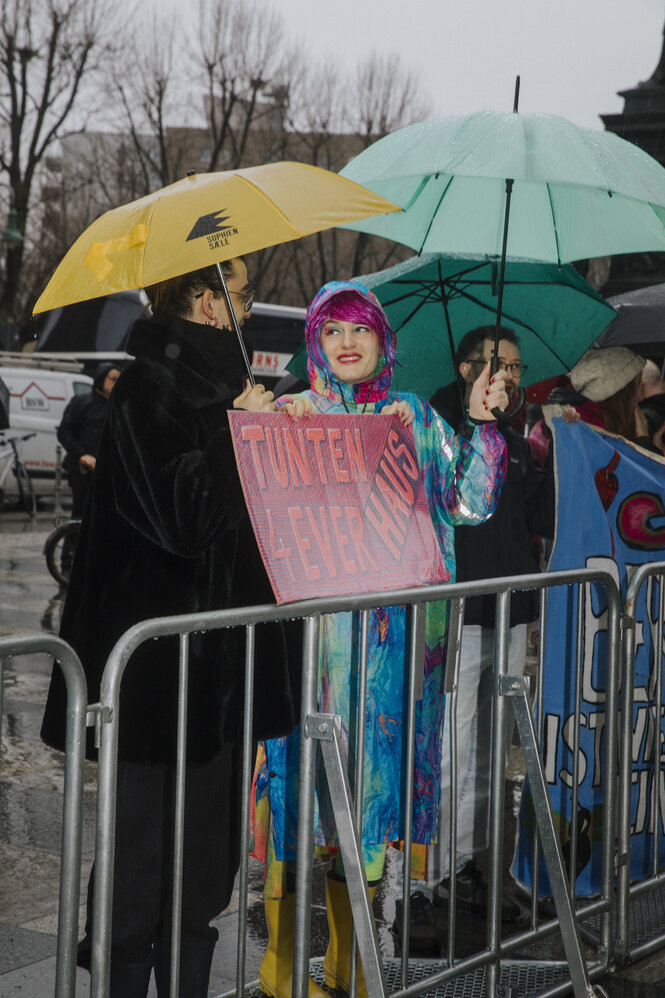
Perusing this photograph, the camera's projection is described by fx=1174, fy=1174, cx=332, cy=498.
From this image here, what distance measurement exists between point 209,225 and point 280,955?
194 cm

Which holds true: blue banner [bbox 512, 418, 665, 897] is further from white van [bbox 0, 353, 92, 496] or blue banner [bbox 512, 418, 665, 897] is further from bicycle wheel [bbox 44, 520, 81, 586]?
white van [bbox 0, 353, 92, 496]

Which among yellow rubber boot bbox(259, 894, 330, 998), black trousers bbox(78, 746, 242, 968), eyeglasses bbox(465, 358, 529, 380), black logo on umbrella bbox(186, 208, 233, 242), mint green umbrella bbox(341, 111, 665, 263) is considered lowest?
yellow rubber boot bbox(259, 894, 330, 998)

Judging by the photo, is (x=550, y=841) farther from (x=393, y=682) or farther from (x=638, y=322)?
(x=638, y=322)

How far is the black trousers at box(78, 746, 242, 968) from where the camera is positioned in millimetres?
2695

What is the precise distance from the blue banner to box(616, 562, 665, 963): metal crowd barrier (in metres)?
0.02

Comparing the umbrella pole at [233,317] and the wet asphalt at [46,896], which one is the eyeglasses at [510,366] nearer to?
the umbrella pole at [233,317]

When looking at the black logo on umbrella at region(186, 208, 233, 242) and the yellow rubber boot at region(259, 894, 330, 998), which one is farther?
the yellow rubber boot at region(259, 894, 330, 998)

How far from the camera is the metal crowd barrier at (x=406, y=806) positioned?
240cm

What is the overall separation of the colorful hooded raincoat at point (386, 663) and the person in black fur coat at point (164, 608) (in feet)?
1.16

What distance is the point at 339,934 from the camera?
128 inches

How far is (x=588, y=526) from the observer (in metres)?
4.20

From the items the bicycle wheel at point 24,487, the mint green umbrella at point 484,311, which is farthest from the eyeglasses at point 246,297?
the bicycle wheel at point 24,487

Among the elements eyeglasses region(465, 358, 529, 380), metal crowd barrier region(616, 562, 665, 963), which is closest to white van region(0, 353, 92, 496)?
eyeglasses region(465, 358, 529, 380)

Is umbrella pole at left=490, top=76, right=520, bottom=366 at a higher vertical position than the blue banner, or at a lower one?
higher
